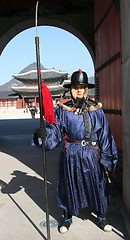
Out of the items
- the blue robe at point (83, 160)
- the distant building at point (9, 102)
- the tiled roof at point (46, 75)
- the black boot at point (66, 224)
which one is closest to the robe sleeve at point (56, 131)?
the blue robe at point (83, 160)

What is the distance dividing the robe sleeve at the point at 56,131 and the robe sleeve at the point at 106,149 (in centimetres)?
39

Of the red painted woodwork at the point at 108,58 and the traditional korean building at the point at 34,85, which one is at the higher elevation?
the traditional korean building at the point at 34,85

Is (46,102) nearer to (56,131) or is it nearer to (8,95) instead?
(56,131)

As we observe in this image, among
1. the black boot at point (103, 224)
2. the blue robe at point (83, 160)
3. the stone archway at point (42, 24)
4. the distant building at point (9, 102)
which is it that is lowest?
the black boot at point (103, 224)

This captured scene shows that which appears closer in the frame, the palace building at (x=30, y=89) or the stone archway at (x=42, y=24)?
the stone archway at (x=42, y=24)

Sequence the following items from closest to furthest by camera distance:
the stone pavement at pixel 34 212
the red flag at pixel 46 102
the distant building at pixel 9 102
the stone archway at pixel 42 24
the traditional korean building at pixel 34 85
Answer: the red flag at pixel 46 102, the stone pavement at pixel 34 212, the stone archway at pixel 42 24, the traditional korean building at pixel 34 85, the distant building at pixel 9 102

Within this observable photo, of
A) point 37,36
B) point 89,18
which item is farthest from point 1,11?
point 37,36

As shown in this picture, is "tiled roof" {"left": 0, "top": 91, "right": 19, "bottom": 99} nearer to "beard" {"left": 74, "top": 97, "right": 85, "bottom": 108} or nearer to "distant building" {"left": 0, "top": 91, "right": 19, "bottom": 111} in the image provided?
"distant building" {"left": 0, "top": 91, "right": 19, "bottom": 111}

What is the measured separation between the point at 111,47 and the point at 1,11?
4660 mm

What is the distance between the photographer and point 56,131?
2.17 m

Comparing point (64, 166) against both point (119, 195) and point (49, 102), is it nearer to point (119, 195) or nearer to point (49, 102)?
point (49, 102)

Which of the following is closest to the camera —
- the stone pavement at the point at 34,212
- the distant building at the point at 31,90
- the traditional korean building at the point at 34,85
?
the stone pavement at the point at 34,212

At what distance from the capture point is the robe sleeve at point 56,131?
83.5 inches

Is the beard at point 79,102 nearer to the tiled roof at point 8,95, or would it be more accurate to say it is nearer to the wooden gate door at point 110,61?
the wooden gate door at point 110,61
